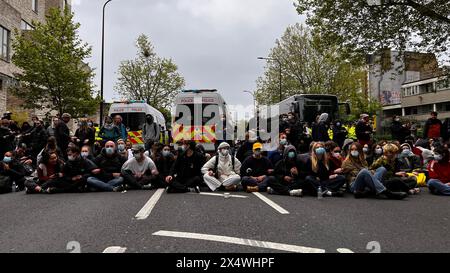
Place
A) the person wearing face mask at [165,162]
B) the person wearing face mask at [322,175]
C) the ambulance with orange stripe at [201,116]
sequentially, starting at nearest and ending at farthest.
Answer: the person wearing face mask at [322,175]
the person wearing face mask at [165,162]
the ambulance with orange stripe at [201,116]

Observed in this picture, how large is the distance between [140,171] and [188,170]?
54.5 inches

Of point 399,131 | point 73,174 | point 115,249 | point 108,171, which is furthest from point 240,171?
point 399,131

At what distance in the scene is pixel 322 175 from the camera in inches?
389

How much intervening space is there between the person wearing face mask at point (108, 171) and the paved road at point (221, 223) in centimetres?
130

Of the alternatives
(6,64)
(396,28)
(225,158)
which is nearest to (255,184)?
(225,158)

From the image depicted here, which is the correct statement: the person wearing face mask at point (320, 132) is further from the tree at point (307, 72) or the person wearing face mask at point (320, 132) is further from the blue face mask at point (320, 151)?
the tree at point (307, 72)

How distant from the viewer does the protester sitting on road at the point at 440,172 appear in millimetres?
9984

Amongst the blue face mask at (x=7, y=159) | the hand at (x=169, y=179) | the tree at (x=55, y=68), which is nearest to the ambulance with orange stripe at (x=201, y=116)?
the hand at (x=169, y=179)

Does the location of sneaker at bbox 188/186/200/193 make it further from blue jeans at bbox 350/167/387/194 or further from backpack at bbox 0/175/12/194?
backpack at bbox 0/175/12/194

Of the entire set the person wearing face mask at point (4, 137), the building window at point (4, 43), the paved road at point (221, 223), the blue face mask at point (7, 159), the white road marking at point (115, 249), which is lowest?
the paved road at point (221, 223)

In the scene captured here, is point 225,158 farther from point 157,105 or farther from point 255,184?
point 157,105

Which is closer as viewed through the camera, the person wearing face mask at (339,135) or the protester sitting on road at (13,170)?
the protester sitting on road at (13,170)

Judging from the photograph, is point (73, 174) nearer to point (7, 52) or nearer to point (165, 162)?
point (165, 162)

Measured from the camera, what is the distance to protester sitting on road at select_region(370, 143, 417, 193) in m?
9.52
